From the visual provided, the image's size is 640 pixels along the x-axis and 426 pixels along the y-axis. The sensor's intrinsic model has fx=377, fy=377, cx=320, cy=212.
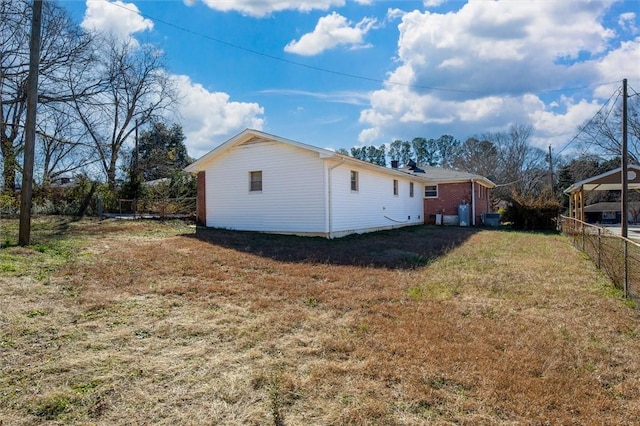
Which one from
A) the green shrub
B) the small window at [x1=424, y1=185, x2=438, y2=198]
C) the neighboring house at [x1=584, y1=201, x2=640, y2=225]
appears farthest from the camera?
the neighboring house at [x1=584, y1=201, x2=640, y2=225]

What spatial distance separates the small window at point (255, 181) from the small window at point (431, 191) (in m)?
13.3

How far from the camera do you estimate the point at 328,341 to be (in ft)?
12.9

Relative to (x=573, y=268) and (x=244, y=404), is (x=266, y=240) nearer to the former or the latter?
(x=573, y=268)

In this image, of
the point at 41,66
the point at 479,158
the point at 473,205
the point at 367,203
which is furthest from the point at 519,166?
the point at 41,66

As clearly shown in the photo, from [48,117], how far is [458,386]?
2373 cm

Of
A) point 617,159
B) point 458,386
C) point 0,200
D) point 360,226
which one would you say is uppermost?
point 617,159

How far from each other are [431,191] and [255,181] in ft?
44.1

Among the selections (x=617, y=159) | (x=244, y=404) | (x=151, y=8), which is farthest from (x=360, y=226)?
(x=617, y=159)

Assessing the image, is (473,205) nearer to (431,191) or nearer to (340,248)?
(431,191)

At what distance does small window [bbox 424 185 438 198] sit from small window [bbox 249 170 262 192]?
1325 centimetres

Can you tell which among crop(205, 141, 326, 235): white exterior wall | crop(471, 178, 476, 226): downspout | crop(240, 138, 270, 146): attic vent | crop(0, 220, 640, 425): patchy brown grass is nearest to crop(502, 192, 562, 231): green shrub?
crop(471, 178, 476, 226): downspout

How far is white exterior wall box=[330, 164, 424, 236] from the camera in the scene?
13.0 metres

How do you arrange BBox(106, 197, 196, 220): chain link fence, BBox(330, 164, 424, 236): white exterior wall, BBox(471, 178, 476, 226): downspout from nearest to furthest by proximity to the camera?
1. BBox(330, 164, 424, 236): white exterior wall
2. BBox(106, 197, 196, 220): chain link fence
3. BBox(471, 178, 476, 226): downspout

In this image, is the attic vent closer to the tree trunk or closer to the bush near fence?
the bush near fence
